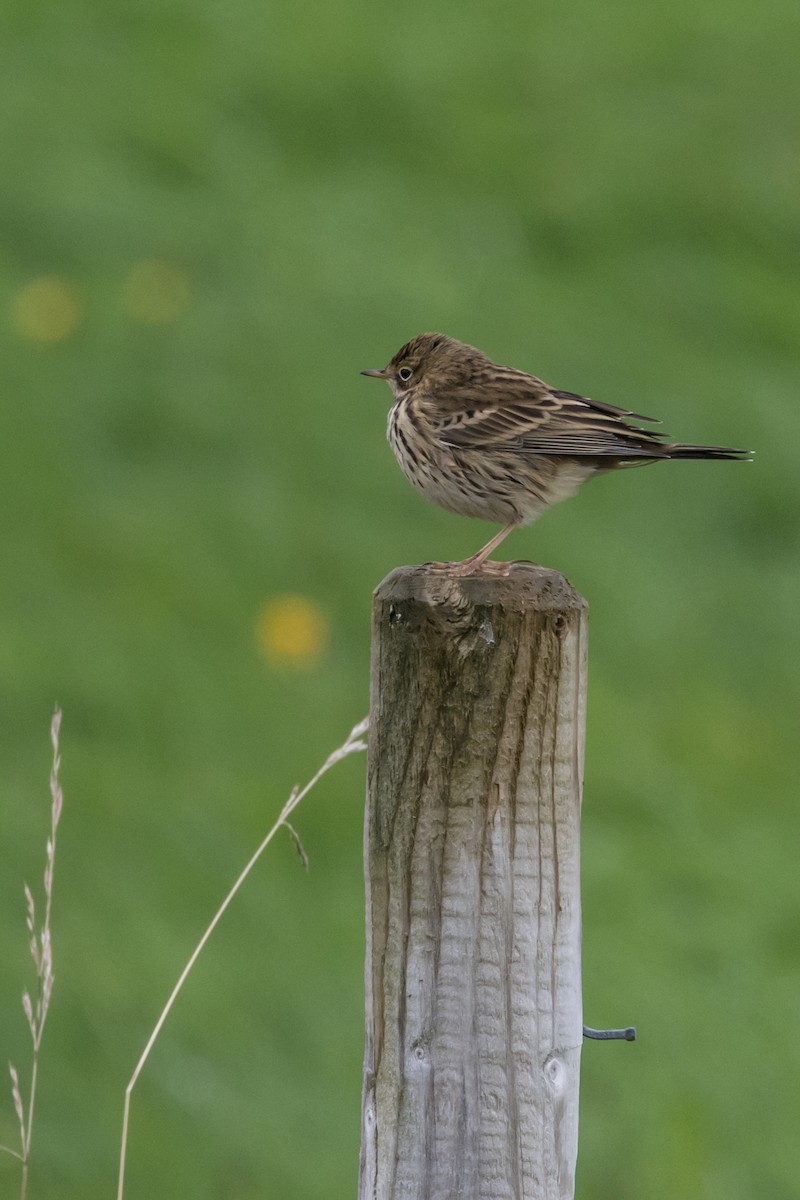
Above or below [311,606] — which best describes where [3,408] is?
above

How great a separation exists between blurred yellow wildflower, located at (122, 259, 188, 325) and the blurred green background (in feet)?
0.06

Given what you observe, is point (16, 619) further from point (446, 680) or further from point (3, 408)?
point (446, 680)

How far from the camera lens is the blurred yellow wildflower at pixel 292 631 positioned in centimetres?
815

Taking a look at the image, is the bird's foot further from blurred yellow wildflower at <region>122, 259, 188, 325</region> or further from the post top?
blurred yellow wildflower at <region>122, 259, 188, 325</region>

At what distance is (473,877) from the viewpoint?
312 centimetres

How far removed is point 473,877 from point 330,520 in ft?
18.5

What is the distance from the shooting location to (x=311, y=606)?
8266 millimetres

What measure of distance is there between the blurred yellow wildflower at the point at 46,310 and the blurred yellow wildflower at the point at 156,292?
298mm

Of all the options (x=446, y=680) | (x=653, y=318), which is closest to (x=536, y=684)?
(x=446, y=680)

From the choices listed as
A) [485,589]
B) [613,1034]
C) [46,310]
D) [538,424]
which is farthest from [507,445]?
[46,310]

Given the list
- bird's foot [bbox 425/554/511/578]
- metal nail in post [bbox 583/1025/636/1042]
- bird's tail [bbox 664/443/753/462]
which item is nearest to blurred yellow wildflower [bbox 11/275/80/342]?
bird's tail [bbox 664/443/753/462]

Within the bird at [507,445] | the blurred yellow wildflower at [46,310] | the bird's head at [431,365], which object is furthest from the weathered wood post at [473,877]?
the blurred yellow wildflower at [46,310]

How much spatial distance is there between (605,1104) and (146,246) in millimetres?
5892

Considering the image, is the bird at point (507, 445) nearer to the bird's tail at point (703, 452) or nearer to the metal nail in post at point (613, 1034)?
the bird's tail at point (703, 452)
